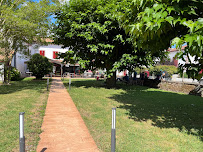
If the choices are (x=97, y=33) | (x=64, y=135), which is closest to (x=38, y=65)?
(x=97, y=33)

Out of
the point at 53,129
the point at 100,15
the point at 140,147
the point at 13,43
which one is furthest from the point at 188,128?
the point at 13,43

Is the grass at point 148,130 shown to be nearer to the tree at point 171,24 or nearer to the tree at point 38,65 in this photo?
the tree at point 171,24

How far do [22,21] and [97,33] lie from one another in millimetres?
5313

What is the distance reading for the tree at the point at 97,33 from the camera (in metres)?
12.4

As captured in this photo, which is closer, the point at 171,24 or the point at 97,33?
the point at 171,24

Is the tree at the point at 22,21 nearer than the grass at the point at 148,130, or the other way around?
the grass at the point at 148,130

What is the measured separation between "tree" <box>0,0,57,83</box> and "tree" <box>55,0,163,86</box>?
1.40 meters

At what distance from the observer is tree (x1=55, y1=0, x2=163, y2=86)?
12.4 m

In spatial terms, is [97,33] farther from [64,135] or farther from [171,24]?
[171,24]

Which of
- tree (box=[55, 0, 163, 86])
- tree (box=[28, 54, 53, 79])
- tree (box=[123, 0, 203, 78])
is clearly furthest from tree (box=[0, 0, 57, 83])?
tree (box=[123, 0, 203, 78])

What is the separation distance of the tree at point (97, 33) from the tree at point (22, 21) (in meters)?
1.40

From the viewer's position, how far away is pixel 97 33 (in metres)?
13.1

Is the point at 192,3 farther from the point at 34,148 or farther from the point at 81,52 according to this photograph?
the point at 81,52

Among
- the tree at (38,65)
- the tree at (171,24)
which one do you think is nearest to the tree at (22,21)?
the tree at (38,65)
